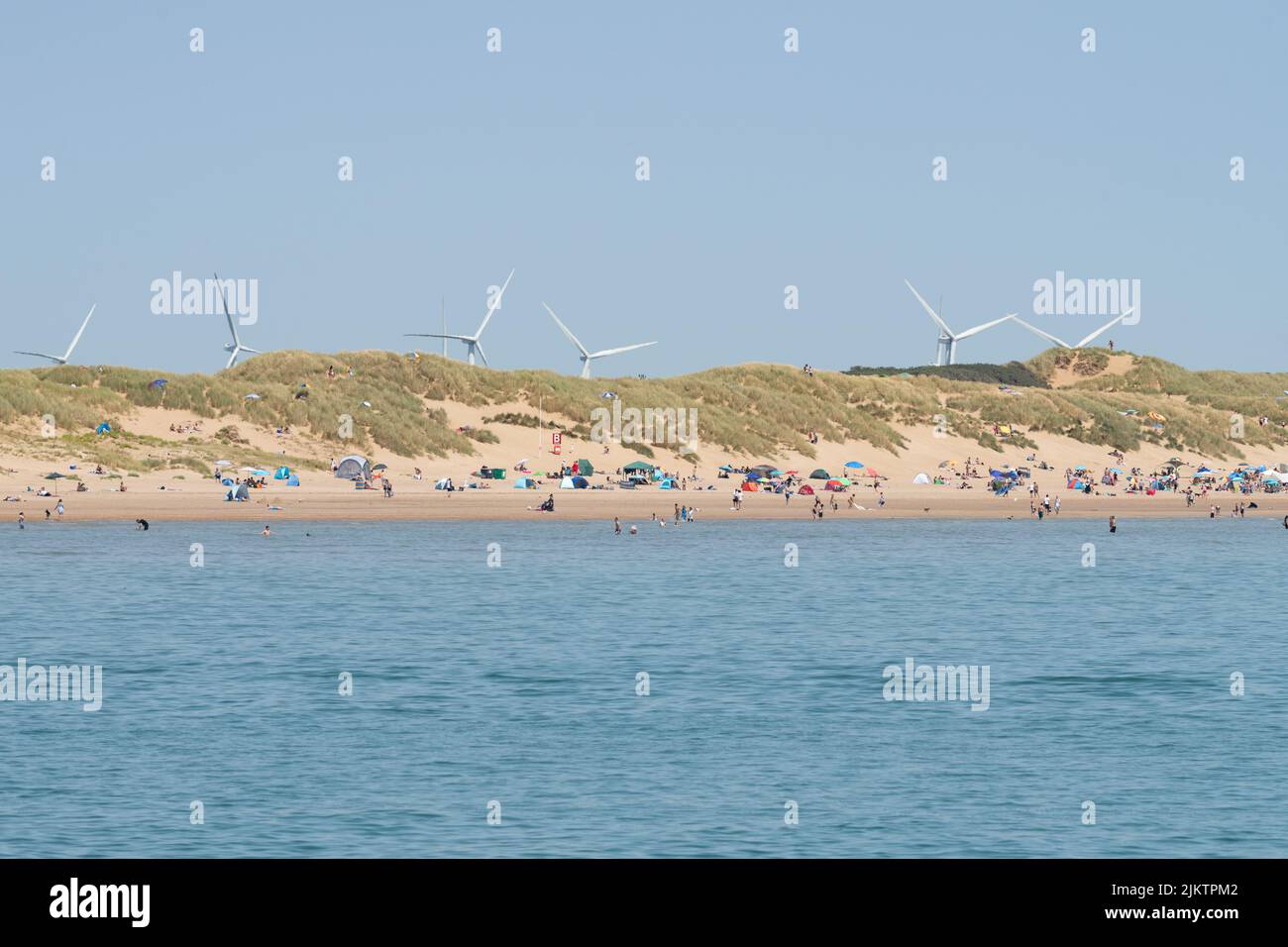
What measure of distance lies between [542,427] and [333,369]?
61.5ft

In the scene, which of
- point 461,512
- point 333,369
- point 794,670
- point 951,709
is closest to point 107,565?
point 461,512

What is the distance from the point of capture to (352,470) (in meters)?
98.1

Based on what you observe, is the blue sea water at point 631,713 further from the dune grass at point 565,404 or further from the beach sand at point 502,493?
the dune grass at point 565,404

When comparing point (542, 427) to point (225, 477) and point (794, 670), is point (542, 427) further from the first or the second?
point (794, 670)

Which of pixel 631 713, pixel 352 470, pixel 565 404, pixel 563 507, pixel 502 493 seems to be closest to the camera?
pixel 631 713

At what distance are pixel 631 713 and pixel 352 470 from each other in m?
70.2

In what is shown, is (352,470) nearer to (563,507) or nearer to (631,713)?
(563,507)

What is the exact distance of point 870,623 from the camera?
4662 centimetres

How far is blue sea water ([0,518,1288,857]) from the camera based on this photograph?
21.1 meters

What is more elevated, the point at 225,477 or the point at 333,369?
the point at 333,369

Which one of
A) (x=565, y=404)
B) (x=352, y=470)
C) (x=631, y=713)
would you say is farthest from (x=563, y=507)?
(x=631, y=713)

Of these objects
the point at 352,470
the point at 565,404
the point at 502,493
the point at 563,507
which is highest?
the point at 565,404

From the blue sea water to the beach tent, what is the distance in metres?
33.6

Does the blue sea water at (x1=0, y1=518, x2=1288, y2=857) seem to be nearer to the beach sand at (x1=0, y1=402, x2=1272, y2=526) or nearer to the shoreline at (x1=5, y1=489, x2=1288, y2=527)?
the shoreline at (x1=5, y1=489, x2=1288, y2=527)
